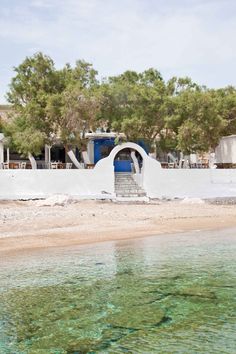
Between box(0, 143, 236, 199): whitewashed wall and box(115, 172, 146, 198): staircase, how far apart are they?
0.46 meters

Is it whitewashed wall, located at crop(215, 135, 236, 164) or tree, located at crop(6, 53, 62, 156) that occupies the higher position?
tree, located at crop(6, 53, 62, 156)

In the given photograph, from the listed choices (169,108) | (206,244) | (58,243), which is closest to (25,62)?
(169,108)

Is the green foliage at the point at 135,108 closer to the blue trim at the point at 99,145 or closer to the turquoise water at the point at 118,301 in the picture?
the blue trim at the point at 99,145

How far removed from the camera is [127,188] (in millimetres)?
27656

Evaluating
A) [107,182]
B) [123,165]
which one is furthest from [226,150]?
[107,182]

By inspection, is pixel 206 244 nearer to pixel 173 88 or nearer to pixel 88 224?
pixel 88 224

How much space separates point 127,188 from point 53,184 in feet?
15.1

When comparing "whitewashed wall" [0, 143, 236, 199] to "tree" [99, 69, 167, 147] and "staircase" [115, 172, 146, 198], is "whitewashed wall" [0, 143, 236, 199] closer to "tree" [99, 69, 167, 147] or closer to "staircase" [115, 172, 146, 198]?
"staircase" [115, 172, 146, 198]

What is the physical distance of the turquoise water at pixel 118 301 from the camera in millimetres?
6859

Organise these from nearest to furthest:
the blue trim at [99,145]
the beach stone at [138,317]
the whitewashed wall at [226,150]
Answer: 1. the beach stone at [138,317]
2. the whitewashed wall at [226,150]
3. the blue trim at [99,145]

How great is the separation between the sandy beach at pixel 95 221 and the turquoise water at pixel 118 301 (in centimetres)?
228

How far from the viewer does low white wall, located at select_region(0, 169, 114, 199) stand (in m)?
24.8

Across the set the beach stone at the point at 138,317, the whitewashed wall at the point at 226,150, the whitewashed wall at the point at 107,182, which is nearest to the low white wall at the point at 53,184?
the whitewashed wall at the point at 107,182

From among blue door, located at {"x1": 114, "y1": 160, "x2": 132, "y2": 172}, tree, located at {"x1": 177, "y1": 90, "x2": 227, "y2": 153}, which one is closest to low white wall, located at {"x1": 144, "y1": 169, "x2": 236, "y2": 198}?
tree, located at {"x1": 177, "y1": 90, "x2": 227, "y2": 153}
